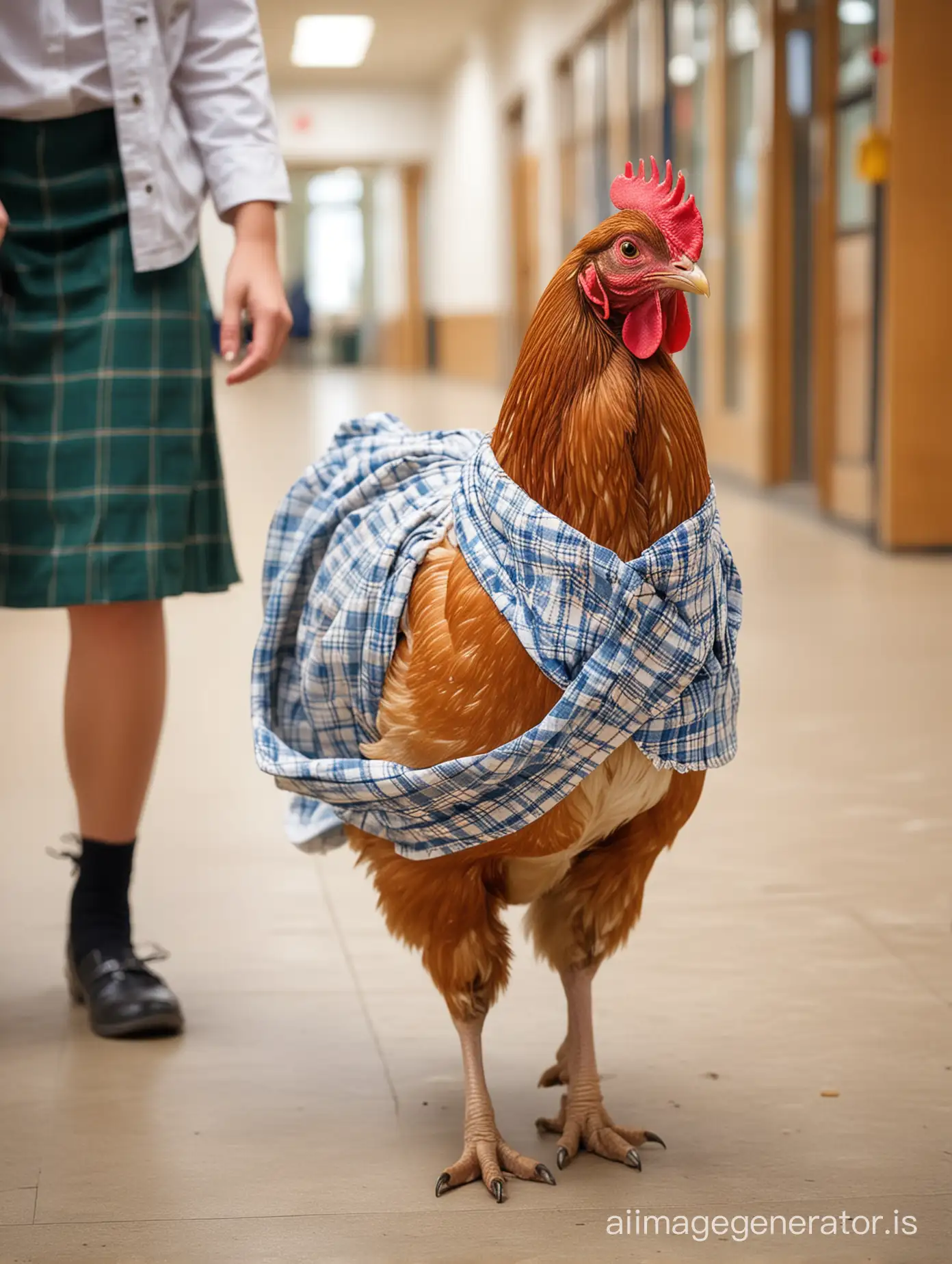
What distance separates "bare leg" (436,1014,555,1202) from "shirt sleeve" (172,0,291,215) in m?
1.05

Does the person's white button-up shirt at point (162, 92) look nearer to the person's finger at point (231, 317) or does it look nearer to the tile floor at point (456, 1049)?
the person's finger at point (231, 317)

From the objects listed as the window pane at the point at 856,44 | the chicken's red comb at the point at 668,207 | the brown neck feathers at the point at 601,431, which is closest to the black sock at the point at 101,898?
the brown neck feathers at the point at 601,431

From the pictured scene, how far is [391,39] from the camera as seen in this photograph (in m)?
17.5

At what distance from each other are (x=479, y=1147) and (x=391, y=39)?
686 inches

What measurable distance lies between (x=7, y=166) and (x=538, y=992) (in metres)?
1.24

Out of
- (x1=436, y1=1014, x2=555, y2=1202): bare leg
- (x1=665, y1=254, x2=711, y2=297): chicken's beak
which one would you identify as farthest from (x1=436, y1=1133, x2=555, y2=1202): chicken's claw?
(x1=665, y1=254, x2=711, y2=297): chicken's beak

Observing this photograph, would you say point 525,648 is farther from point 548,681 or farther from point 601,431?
point 601,431

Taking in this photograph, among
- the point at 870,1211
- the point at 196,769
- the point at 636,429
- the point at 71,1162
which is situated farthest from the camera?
the point at 196,769

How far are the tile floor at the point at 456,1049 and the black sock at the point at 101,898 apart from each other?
0.11 metres

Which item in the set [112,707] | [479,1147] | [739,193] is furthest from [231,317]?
[739,193]

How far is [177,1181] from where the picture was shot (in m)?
1.61

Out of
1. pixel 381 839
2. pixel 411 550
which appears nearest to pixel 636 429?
pixel 411 550

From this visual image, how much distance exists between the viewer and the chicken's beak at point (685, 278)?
1370 mm

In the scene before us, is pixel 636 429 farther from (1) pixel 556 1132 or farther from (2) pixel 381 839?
(1) pixel 556 1132
